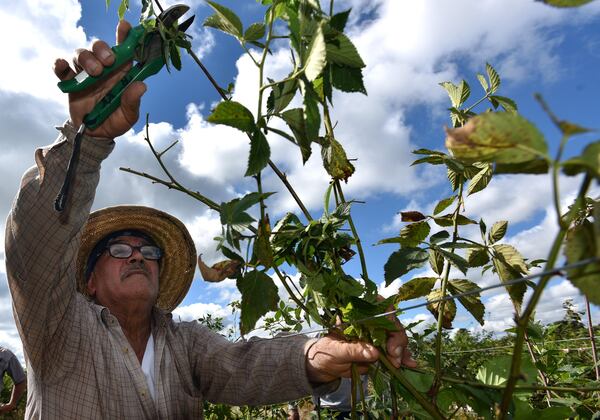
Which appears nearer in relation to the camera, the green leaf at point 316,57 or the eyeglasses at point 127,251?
the green leaf at point 316,57

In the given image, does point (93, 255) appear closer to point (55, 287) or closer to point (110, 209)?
point (110, 209)

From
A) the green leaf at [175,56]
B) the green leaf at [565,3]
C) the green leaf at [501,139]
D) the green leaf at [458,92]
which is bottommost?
the green leaf at [501,139]

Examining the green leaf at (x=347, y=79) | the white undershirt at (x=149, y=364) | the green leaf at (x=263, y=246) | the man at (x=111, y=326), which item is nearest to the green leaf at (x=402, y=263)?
the man at (x=111, y=326)

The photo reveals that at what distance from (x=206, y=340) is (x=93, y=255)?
0.87 metres

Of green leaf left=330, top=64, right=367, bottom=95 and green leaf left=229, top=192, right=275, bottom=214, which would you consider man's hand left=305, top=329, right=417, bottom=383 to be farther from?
green leaf left=330, top=64, right=367, bottom=95

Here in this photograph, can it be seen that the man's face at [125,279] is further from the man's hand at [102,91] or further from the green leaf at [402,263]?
the green leaf at [402,263]

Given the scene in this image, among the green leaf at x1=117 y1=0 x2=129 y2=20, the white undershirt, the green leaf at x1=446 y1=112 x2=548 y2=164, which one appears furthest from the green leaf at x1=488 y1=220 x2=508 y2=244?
the white undershirt

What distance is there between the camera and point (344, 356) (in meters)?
1.17


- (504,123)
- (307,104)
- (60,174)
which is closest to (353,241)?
(307,104)

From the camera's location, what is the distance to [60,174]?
5.33 feet

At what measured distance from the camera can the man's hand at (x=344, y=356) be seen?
3.50ft

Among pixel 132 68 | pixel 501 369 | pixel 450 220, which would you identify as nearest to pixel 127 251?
pixel 132 68

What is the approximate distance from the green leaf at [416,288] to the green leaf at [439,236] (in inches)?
4.1

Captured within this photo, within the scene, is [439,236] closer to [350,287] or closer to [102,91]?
[350,287]
